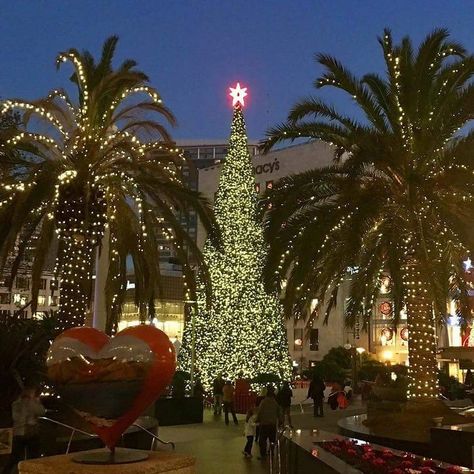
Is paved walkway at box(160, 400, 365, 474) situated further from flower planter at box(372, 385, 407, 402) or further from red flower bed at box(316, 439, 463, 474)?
red flower bed at box(316, 439, 463, 474)

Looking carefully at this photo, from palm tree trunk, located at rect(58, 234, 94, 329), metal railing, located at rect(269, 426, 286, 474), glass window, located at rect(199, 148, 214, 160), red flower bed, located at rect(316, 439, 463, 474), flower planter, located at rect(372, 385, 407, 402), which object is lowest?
metal railing, located at rect(269, 426, 286, 474)

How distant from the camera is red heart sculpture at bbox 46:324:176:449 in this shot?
4512 mm

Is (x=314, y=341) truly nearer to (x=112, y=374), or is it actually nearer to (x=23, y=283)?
(x=23, y=283)

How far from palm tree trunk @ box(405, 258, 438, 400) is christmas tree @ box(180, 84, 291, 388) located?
43.7 ft

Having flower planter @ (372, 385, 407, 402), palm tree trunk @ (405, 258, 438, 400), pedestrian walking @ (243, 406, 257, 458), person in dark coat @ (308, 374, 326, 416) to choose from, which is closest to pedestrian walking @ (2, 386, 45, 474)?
pedestrian walking @ (243, 406, 257, 458)

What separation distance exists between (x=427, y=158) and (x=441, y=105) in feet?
4.09

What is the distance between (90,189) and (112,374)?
32.9 feet

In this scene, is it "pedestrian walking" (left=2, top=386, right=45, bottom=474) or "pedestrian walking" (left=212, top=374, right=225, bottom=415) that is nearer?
"pedestrian walking" (left=2, top=386, right=45, bottom=474)

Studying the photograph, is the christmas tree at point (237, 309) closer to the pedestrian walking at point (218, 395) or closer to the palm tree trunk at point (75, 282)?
the pedestrian walking at point (218, 395)

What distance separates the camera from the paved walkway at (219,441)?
39.8 ft

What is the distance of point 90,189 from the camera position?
14055 mm

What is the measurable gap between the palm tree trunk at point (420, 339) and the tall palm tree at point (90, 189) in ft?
16.2

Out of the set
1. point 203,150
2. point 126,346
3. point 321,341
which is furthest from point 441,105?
point 203,150

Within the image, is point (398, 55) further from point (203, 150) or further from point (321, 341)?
point (203, 150)
